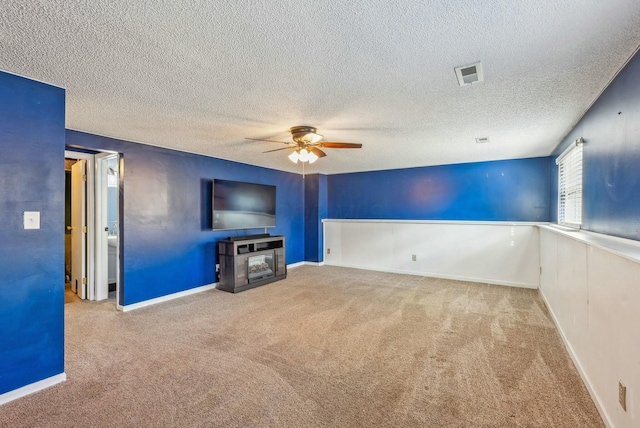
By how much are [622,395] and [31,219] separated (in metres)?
3.82

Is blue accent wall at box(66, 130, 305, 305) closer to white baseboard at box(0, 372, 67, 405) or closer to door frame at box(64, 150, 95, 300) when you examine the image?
door frame at box(64, 150, 95, 300)

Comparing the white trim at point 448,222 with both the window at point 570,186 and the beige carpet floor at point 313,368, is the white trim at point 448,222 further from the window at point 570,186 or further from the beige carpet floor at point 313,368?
the beige carpet floor at point 313,368

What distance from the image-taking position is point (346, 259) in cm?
658

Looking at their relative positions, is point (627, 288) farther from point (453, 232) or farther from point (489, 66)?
point (453, 232)

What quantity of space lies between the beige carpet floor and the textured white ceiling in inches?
86.0

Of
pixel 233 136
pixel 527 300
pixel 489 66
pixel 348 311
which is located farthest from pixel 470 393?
pixel 233 136

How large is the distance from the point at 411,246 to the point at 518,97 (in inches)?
149

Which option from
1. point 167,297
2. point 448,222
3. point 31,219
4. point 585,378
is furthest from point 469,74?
point 167,297

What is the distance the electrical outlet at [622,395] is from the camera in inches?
58.4

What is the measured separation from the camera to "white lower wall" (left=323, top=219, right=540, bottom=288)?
4809 mm

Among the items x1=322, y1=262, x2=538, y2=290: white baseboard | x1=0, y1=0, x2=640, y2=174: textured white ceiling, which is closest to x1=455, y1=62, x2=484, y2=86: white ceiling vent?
x1=0, y1=0, x2=640, y2=174: textured white ceiling

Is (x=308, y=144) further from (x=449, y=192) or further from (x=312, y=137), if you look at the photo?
(x=449, y=192)

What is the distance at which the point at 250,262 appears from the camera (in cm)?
482

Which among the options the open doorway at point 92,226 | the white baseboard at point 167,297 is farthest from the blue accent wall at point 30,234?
the open doorway at point 92,226
